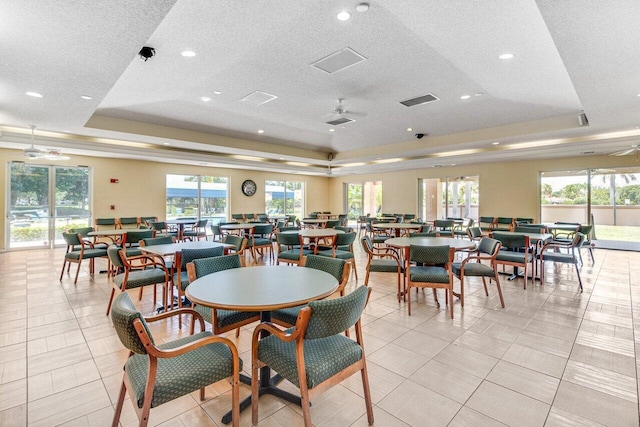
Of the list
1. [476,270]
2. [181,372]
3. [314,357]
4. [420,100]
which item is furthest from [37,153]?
[476,270]

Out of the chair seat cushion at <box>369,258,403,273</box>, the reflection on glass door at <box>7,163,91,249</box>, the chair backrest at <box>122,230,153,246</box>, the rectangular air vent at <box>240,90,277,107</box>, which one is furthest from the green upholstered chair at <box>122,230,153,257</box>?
the reflection on glass door at <box>7,163,91,249</box>

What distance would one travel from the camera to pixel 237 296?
1756 millimetres

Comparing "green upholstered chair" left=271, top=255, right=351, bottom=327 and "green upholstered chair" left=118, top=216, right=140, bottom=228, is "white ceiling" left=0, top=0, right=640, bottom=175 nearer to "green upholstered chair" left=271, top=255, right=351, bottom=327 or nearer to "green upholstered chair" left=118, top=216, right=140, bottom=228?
"green upholstered chair" left=118, top=216, right=140, bottom=228

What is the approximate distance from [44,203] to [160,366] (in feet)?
30.8

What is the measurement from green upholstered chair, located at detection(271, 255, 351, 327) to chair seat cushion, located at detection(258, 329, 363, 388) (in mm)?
374

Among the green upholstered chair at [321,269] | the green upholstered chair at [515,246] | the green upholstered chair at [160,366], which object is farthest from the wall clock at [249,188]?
the green upholstered chair at [160,366]

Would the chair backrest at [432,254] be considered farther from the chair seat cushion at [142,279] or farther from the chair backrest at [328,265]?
the chair seat cushion at [142,279]

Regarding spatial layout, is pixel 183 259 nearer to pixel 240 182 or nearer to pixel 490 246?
pixel 490 246

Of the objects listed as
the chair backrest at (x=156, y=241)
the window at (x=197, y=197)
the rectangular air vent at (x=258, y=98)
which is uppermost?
the rectangular air vent at (x=258, y=98)

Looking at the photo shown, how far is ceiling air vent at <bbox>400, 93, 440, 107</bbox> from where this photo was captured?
526cm

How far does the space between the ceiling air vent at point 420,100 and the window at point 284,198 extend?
25.6 ft

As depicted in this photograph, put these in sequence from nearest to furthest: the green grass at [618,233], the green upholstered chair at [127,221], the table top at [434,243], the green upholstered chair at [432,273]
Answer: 1. the green upholstered chair at [432,273]
2. the table top at [434,243]
3. the green grass at [618,233]
4. the green upholstered chair at [127,221]

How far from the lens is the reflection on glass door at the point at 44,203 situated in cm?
778

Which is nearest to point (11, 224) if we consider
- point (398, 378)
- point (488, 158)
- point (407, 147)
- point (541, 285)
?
point (398, 378)
